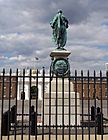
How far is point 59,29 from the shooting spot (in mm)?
17672

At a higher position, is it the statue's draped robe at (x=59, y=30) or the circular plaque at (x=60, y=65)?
the statue's draped robe at (x=59, y=30)

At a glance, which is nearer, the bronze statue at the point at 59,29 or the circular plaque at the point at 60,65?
the circular plaque at the point at 60,65

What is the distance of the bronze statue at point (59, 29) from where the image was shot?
58.1 feet

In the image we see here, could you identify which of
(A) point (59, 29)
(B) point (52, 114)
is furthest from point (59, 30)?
(B) point (52, 114)

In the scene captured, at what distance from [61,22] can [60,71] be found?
9.37 ft

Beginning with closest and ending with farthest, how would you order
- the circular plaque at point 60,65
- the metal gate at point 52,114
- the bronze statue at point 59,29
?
the metal gate at point 52,114, the circular plaque at point 60,65, the bronze statue at point 59,29

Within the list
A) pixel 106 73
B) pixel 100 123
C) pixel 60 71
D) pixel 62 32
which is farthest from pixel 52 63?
pixel 106 73

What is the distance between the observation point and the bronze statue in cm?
1770

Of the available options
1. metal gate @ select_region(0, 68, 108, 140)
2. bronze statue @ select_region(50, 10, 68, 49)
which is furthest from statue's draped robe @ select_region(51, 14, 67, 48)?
metal gate @ select_region(0, 68, 108, 140)

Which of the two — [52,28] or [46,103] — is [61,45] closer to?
[52,28]

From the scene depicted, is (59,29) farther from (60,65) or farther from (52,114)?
(52,114)

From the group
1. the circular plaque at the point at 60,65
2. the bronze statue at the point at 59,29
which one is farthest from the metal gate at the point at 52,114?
the bronze statue at the point at 59,29

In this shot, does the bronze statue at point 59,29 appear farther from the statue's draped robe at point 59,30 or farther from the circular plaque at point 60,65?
the circular plaque at point 60,65

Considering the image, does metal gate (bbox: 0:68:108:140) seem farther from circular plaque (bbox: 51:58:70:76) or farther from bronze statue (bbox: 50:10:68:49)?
bronze statue (bbox: 50:10:68:49)
